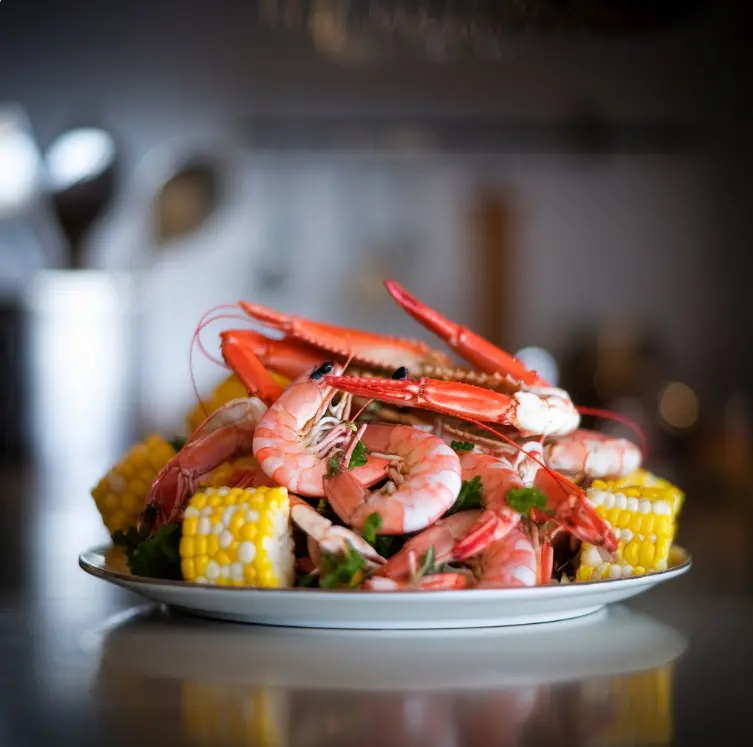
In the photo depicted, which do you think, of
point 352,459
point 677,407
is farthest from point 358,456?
point 677,407

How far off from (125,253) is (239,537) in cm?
497

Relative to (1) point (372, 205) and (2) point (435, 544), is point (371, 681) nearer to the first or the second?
(2) point (435, 544)

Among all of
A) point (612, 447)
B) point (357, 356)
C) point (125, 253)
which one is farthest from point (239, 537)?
point (125, 253)

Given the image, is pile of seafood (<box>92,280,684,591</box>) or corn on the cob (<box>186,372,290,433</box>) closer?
pile of seafood (<box>92,280,684,591</box>)

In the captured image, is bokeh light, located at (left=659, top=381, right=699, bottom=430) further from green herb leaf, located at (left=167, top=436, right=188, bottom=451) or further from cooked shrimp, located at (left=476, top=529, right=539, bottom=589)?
cooked shrimp, located at (left=476, top=529, right=539, bottom=589)

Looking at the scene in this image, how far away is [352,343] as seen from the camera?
1.45m

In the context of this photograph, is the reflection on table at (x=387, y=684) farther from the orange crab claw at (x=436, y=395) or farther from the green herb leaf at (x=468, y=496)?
the orange crab claw at (x=436, y=395)

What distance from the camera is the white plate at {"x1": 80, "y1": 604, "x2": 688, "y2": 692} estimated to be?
92cm

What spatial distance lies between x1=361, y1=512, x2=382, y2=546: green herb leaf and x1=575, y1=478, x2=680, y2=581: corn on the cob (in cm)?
26

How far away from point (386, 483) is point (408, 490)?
0.29ft

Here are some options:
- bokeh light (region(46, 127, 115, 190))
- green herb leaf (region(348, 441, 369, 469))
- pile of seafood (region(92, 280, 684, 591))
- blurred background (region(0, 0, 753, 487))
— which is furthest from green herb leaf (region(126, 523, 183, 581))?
blurred background (region(0, 0, 753, 487))

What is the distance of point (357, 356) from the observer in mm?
1437

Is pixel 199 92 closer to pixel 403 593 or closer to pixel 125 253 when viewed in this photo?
pixel 125 253

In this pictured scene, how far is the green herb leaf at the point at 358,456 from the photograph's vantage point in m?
1.19
